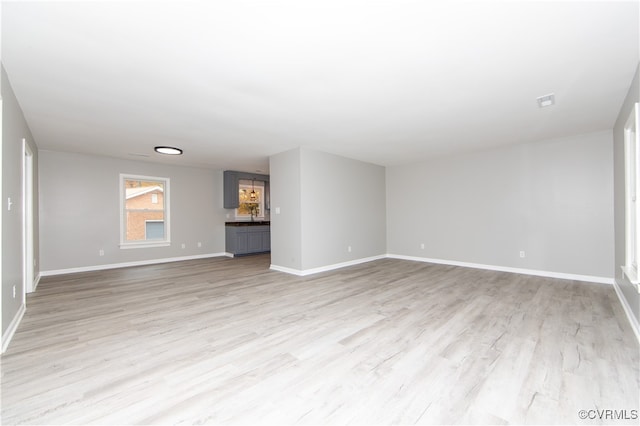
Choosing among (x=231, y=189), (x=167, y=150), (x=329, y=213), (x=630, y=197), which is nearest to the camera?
(x=630, y=197)

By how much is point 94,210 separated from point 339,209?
16.8ft

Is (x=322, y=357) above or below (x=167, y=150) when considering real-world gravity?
below

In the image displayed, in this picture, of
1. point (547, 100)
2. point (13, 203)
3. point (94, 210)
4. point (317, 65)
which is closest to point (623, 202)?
point (547, 100)

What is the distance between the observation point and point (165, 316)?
3.10 metres

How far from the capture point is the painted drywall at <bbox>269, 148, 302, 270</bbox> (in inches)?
204

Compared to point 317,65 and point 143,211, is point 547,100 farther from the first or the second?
point 143,211

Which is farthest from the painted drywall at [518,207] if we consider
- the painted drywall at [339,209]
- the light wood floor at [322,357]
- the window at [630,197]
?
the window at [630,197]

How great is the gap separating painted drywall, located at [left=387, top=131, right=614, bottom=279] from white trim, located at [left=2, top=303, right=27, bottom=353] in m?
6.54

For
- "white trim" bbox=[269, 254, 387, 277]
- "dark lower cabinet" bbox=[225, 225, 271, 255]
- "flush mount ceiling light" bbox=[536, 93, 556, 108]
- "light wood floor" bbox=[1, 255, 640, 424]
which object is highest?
"flush mount ceiling light" bbox=[536, 93, 556, 108]

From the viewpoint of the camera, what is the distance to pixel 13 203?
2719 mm

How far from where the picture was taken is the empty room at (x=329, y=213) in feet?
5.69

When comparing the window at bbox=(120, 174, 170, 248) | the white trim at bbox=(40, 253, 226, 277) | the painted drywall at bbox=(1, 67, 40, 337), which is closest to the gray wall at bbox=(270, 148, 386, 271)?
the white trim at bbox=(40, 253, 226, 277)

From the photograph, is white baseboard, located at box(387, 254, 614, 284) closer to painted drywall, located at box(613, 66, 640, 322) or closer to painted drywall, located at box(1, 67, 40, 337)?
painted drywall, located at box(613, 66, 640, 322)

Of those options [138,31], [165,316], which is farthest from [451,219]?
[138,31]
